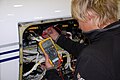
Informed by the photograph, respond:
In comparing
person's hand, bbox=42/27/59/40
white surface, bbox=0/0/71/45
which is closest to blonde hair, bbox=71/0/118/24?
white surface, bbox=0/0/71/45

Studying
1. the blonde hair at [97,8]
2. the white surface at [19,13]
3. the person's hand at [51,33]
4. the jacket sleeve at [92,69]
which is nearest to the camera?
the jacket sleeve at [92,69]

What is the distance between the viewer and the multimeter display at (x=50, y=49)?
150 centimetres

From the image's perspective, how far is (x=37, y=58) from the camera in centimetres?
160

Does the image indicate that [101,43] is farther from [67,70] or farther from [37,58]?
[67,70]

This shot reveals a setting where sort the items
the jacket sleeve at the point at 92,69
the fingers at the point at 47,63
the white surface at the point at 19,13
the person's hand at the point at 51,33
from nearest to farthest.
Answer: the jacket sleeve at the point at 92,69 < the white surface at the point at 19,13 < the fingers at the point at 47,63 < the person's hand at the point at 51,33

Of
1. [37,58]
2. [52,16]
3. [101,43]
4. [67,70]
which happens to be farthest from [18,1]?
[67,70]

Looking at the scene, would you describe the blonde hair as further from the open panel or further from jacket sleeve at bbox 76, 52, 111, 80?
the open panel

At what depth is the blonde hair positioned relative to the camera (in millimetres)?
1138

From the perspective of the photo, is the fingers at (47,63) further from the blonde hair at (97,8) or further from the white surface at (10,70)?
the blonde hair at (97,8)

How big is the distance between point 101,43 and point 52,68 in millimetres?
432

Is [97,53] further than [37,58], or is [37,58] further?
[37,58]

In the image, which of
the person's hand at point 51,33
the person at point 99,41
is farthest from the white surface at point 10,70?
the person at point 99,41

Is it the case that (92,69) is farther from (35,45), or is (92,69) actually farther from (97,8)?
(35,45)

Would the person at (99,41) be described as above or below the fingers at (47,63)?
above
